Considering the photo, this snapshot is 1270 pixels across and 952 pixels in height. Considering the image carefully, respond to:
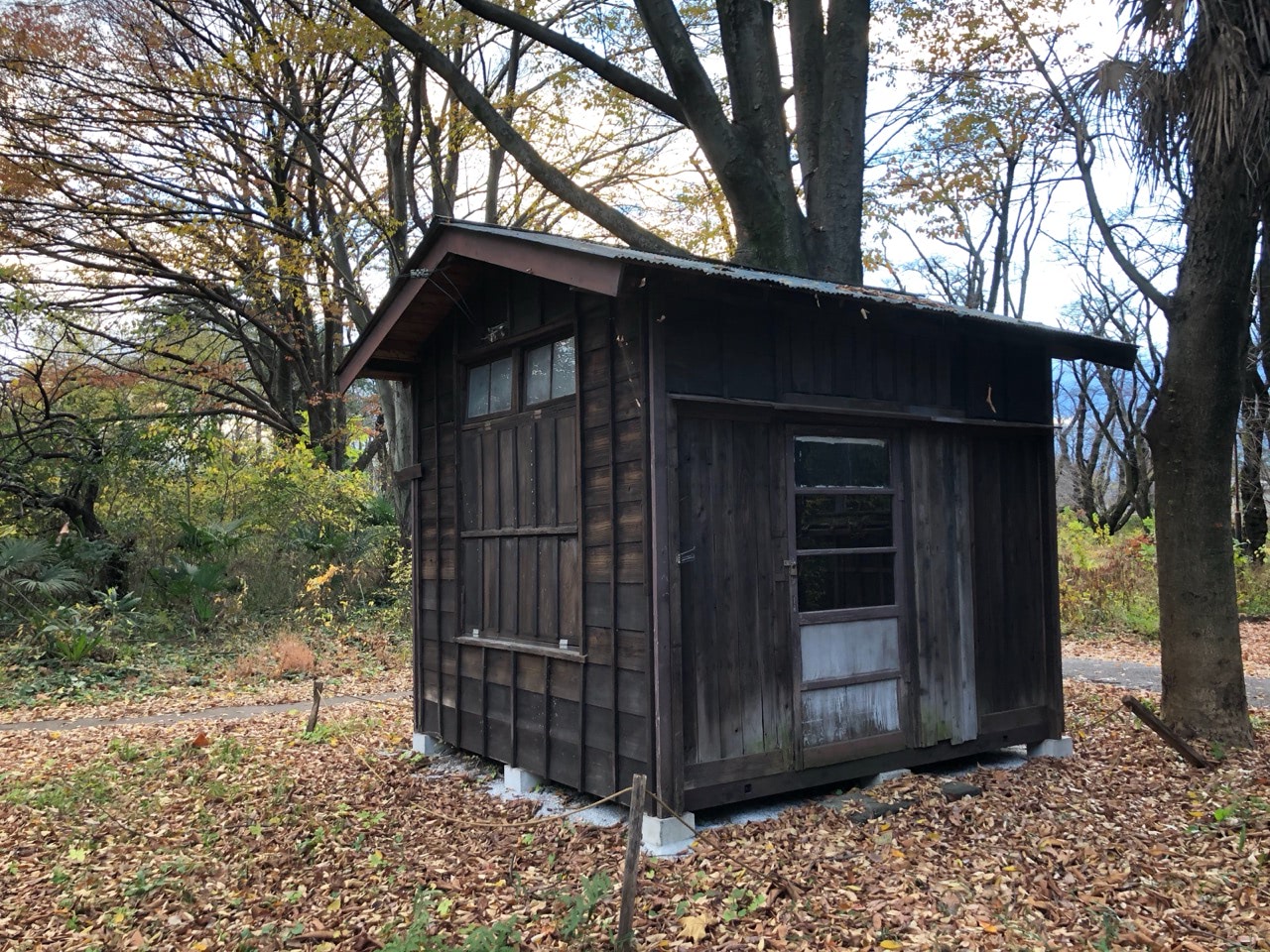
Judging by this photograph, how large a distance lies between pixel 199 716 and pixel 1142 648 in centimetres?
1188

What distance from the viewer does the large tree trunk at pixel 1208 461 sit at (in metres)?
6.79

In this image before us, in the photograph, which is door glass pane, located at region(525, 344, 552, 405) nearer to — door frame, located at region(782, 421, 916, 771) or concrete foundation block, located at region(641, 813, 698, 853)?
door frame, located at region(782, 421, 916, 771)

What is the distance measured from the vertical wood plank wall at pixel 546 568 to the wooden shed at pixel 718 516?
0.02 metres

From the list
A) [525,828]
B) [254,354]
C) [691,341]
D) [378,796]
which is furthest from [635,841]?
[254,354]

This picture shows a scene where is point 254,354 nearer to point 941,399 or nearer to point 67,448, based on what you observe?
point 67,448

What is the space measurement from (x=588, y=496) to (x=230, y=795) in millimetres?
3423

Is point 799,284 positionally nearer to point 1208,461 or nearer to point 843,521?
point 843,521

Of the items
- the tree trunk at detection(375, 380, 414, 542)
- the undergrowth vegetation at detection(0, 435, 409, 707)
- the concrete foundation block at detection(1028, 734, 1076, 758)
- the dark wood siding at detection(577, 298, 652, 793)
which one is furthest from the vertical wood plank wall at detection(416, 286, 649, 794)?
the tree trunk at detection(375, 380, 414, 542)

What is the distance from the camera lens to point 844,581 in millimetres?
6039

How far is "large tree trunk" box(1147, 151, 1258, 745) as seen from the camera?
6793mm

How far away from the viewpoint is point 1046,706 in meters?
6.91

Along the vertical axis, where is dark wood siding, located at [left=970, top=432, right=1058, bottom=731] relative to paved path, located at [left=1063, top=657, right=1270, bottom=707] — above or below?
above

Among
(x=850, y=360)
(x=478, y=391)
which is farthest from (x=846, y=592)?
(x=478, y=391)

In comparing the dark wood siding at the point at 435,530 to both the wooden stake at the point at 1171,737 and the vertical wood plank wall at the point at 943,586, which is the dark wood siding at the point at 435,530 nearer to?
the vertical wood plank wall at the point at 943,586
